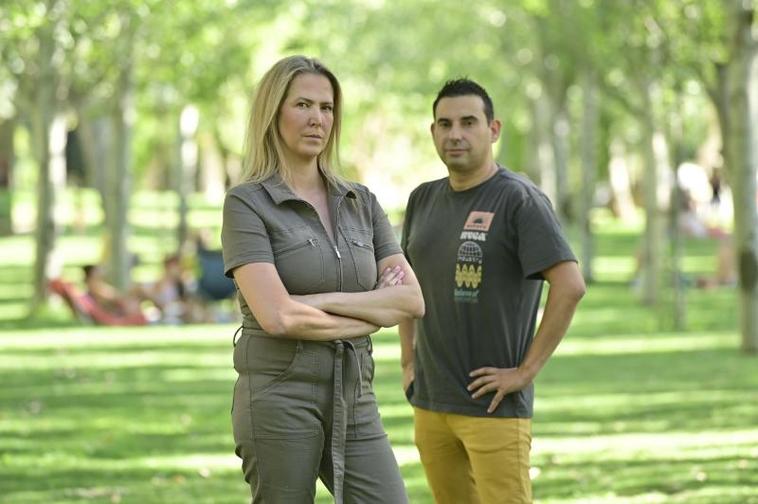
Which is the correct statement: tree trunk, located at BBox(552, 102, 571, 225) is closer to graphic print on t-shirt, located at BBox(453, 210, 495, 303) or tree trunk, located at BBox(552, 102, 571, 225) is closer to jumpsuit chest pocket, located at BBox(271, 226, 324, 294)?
graphic print on t-shirt, located at BBox(453, 210, 495, 303)

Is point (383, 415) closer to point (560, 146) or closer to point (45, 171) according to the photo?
point (45, 171)

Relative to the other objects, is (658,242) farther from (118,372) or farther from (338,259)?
(338,259)

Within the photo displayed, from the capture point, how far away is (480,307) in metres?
7.03

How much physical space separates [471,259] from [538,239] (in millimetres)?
286

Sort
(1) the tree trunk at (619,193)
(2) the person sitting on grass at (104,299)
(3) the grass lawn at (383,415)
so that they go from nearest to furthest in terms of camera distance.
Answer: (3) the grass lawn at (383,415)
(2) the person sitting on grass at (104,299)
(1) the tree trunk at (619,193)

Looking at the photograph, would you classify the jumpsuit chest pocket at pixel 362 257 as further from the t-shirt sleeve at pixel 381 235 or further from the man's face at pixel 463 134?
the man's face at pixel 463 134

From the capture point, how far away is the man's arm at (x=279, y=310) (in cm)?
582

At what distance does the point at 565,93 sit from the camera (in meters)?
44.4

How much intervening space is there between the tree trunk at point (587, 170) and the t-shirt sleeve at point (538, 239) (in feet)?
95.9

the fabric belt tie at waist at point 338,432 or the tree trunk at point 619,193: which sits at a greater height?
the tree trunk at point 619,193

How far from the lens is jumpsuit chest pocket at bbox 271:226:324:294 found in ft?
19.5

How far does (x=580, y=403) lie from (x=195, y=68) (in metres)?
19.2

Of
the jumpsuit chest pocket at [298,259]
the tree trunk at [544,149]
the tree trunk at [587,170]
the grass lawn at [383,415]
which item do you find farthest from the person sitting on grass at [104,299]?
the tree trunk at [544,149]

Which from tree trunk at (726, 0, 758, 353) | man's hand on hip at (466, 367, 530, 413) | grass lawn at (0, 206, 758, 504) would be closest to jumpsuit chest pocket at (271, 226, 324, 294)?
man's hand on hip at (466, 367, 530, 413)
